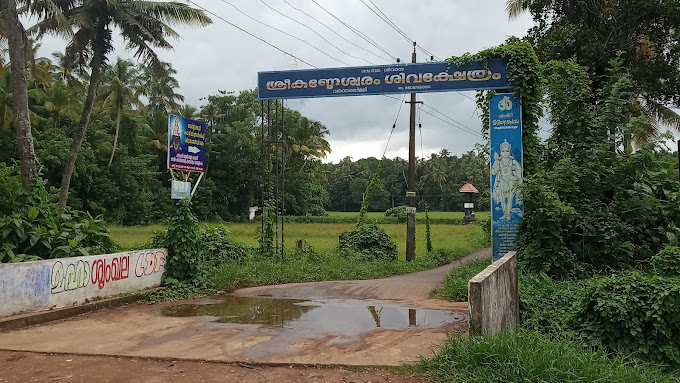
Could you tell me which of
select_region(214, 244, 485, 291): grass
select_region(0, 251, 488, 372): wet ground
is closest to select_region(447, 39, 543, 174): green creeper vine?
select_region(0, 251, 488, 372): wet ground

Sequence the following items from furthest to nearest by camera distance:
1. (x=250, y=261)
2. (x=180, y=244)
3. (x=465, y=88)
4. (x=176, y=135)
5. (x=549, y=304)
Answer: (x=250, y=261) < (x=176, y=135) < (x=465, y=88) < (x=180, y=244) < (x=549, y=304)

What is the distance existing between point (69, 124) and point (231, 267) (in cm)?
3126

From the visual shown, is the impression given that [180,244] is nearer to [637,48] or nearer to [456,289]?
[456,289]

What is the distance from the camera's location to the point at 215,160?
158ft

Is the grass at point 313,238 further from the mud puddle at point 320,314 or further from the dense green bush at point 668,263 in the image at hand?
the dense green bush at point 668,263

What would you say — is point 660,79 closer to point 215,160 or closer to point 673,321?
point 673,321

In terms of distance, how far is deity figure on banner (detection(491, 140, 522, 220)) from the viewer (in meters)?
11.9

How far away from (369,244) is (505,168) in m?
7.90

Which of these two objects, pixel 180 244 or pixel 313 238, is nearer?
pixel 180 244

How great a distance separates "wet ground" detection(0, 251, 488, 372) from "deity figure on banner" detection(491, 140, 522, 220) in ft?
9.85

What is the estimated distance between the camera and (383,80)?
13.6m

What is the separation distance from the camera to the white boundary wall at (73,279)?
7.80 metres

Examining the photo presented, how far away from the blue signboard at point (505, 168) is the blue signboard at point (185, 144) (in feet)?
23.9

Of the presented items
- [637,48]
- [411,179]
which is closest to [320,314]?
[411,179]
